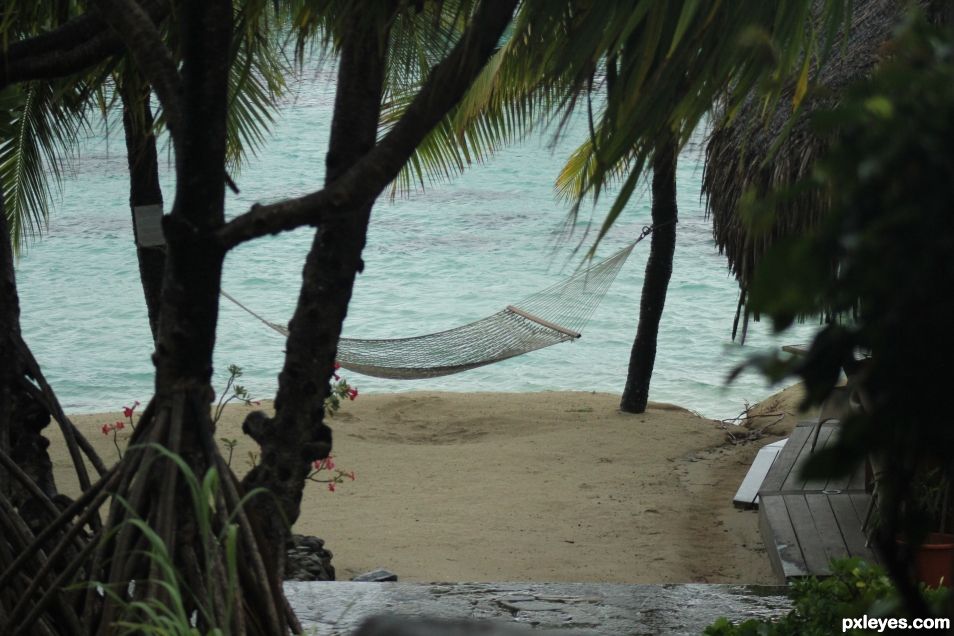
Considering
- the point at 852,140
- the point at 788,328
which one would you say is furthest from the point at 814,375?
the point at 852,140

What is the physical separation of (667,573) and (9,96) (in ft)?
10.3

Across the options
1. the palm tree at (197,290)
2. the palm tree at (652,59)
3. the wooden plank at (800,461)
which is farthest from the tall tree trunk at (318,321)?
the wooden plank at (800,461)

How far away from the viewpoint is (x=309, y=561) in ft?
12.2

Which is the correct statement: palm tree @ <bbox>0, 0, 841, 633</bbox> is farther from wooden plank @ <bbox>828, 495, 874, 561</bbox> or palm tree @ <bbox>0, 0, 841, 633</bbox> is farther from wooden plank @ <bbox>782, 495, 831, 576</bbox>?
wooden plank @ <bbox>828, 495, 874, 561</bbox>

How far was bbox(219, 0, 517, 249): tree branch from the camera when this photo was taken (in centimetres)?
152

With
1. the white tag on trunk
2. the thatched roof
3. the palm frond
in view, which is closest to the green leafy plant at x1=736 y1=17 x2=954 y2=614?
the thatched roof

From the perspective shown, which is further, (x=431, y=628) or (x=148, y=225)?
(x=148, y=225)

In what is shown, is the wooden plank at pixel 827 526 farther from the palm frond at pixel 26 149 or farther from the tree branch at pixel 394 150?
the palm frond at pixel 26 149

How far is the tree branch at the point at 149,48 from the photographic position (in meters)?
1.63

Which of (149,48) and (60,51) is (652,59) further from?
(60,51)

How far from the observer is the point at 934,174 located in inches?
23.4

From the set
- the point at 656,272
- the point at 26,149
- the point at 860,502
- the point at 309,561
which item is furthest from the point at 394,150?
the point at 656,272

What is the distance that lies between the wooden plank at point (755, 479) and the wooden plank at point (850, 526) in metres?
0.65

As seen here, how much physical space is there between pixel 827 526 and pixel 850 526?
8 cm
